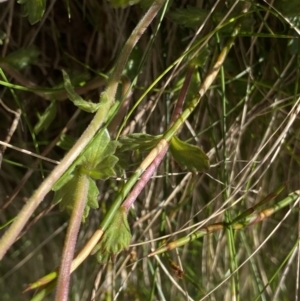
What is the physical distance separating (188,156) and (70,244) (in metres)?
0.18

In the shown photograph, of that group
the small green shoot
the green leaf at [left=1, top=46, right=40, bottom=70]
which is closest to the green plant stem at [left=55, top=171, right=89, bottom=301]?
the small green shoot

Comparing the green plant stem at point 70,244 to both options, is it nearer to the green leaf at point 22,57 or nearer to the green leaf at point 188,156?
the green leaf at point 188,156

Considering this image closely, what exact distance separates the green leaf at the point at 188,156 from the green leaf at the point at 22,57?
0.25 meters

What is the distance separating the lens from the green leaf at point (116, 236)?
1.83 ft

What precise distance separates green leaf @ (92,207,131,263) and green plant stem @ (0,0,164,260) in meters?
0.09

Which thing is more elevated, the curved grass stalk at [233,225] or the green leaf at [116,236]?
the green leaf at [116,236]

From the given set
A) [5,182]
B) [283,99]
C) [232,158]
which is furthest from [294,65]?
[5,182]

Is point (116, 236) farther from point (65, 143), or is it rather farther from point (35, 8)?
point (35, 8)

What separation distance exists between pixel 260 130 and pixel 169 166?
0.15m

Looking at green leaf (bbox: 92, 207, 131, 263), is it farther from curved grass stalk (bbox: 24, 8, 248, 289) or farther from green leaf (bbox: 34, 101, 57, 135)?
green leaf (bbox: 34, 101, 57, 135)

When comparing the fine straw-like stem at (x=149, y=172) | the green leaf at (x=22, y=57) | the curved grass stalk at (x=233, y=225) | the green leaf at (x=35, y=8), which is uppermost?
the green leaf at (x=35, y=8)

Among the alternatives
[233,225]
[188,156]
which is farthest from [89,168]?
[233,225]

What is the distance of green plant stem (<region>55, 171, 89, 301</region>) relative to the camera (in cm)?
50

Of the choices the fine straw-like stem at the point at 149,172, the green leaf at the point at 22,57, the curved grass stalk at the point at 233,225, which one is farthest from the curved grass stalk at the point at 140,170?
the green leaf at the point at 22,57
